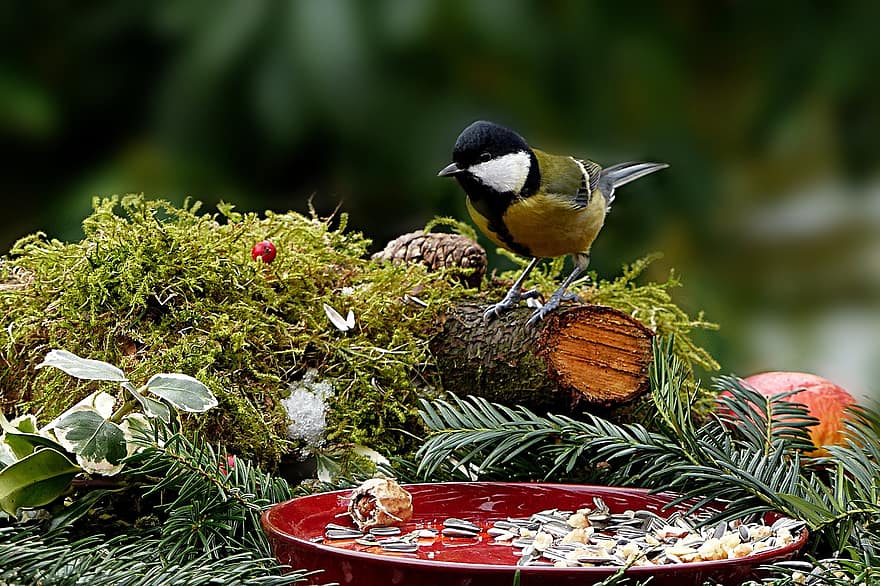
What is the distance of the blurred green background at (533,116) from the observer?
1.83 meters

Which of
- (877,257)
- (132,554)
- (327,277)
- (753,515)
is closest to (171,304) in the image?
(327,277)

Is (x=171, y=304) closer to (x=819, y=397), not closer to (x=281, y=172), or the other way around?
(x=819, y=397)

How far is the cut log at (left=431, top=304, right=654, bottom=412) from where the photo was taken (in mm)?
966

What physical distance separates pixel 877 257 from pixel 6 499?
1924 millimetres

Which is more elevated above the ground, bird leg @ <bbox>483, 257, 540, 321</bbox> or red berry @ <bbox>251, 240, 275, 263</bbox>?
red berry @ <bbox>251, 240, 275, 263</bbox>

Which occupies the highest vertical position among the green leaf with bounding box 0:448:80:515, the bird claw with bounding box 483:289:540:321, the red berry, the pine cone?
the pine cone

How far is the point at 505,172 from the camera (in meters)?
1.21

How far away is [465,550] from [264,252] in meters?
0.46

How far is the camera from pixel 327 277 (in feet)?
3.44

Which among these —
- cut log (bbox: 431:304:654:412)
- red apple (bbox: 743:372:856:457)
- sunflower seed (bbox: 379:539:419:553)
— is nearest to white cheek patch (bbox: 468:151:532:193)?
cut log (bbox: 431:304:654:412)

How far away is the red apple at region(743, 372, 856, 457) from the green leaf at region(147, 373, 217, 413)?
0.57m

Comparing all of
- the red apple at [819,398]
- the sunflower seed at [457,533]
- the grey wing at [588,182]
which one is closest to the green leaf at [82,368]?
the sunflower seed at [457,533]

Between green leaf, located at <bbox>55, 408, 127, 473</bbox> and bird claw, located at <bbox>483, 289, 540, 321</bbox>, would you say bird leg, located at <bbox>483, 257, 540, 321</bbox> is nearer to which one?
bird claw, located at <bbox>483, 289, 540, 321</bbox>

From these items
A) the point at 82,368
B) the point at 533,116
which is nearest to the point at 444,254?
the point at 82,368
